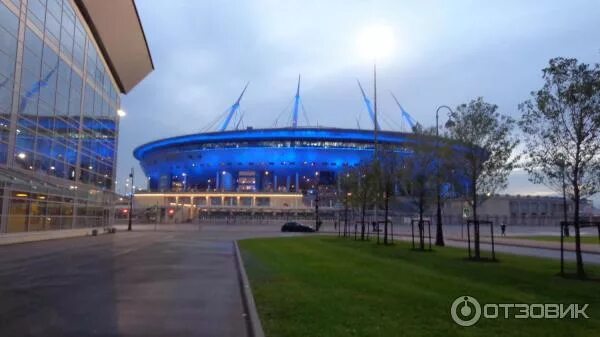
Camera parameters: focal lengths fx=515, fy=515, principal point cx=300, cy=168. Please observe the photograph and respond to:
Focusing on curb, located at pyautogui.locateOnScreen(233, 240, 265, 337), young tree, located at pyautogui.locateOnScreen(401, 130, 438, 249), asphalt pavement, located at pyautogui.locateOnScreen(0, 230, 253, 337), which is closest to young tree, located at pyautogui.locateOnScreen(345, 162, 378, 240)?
young tree, located at pyautogui.locateOnScreen(401, 130, 438, 249)

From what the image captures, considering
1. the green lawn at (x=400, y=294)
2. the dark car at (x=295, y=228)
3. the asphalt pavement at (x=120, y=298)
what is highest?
the green lawn at (x=400, y=294)

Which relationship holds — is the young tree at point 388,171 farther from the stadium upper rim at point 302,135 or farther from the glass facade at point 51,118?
the stadium upper rim at point 302,135

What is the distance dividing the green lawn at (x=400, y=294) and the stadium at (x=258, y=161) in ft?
366

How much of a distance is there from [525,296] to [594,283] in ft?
12.8

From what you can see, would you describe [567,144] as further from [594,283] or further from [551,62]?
[594,283]

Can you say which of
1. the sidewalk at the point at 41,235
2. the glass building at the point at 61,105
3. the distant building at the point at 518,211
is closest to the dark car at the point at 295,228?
the glass building at the point at 61,105

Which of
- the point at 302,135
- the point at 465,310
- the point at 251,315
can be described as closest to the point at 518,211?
the point at 302,135

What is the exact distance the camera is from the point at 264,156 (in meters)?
146

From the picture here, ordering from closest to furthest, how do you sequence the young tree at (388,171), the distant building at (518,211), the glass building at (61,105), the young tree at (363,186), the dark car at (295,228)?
1. the glass building at (61,105)
2. the young tree at (388,171)
3. the young tree at (363,186)
4. the dark car at (295,228)
5. the distant building at (518,211)

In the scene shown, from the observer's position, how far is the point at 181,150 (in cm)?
15225

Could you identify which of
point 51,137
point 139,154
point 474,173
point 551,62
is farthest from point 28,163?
point 139,154

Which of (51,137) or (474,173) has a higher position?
(51,137)

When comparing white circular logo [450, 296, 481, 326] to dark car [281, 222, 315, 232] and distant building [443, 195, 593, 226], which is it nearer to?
dark car [281, 222, 315, 232]

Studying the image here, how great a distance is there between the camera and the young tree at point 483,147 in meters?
22.7
